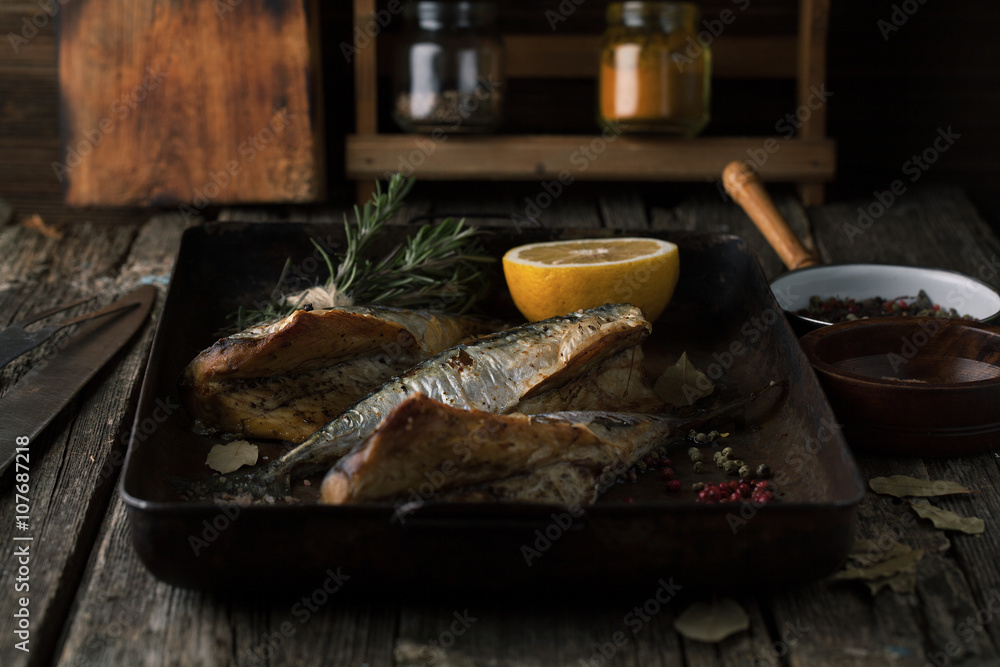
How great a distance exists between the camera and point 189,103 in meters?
3.50

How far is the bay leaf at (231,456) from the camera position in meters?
1.89

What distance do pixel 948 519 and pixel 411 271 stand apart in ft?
4.95

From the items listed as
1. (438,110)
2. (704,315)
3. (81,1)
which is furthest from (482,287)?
(81,1)

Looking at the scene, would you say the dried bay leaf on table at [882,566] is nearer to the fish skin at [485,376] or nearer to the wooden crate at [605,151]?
the fish skin at [485,376]

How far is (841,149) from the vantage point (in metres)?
4.16

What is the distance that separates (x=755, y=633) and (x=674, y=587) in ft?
0.50

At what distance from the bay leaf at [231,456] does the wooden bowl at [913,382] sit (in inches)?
49.7

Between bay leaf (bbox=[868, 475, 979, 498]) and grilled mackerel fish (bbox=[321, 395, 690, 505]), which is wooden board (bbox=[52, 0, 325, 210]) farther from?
bay leaf (bbox=[868, 475, 979, 498])

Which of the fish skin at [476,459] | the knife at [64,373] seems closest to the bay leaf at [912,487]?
the fish skin at [476,459]

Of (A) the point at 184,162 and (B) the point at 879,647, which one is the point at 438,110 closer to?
(A) the point at 184,162

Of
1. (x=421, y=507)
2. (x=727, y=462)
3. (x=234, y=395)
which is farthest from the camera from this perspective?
(x=234, y=395)

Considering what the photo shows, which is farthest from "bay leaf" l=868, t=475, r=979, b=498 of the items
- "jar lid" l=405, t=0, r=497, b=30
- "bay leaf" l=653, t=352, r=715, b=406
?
"jar lid" l=405, t=0, r=497, b=30

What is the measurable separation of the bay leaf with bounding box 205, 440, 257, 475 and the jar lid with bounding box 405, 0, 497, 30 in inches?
84.2

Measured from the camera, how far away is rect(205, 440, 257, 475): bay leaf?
6.20 ft
